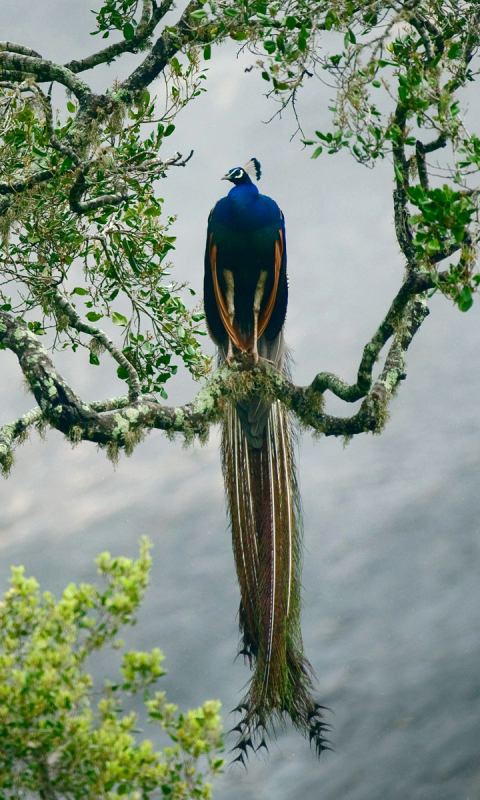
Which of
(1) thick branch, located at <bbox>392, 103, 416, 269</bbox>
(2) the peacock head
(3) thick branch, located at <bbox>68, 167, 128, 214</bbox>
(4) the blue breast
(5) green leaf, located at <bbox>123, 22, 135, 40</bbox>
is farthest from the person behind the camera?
(2) the peacock head

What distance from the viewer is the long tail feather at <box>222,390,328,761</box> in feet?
16.1

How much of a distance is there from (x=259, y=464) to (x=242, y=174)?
2.30 m

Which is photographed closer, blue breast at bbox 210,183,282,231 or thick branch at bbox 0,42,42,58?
thick branch at bbox 0,42,42,58

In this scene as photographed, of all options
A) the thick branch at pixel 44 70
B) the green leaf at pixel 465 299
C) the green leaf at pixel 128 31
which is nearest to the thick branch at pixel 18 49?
the thick branch at pixel 44 70

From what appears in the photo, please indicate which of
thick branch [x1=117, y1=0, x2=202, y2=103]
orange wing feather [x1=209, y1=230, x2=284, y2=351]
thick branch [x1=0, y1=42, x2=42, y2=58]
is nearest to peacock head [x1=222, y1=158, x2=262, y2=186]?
orange wing feather [x1=209, y1=230, x2=284, y2=351]

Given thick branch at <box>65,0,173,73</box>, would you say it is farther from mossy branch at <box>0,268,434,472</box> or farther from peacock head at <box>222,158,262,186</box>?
mossy branch at <box>0,268,434,472</box>

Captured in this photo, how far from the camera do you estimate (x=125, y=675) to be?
2.93 meters

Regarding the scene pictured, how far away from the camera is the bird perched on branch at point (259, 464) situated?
16.3ft

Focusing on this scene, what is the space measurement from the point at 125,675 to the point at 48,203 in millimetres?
3719

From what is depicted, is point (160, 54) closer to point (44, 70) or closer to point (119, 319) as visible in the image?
point (44, 70)

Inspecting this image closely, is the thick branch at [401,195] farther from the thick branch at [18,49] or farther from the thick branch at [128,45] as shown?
the thick branch at [18,49]

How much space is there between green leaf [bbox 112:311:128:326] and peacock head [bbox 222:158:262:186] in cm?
139

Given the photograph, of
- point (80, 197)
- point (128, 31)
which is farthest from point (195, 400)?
point (128, 31)

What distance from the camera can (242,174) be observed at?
6.52m
